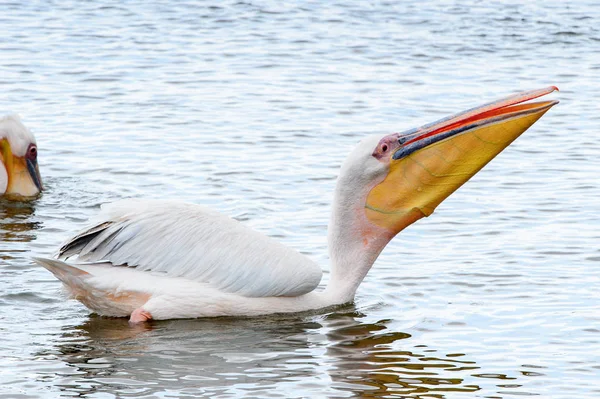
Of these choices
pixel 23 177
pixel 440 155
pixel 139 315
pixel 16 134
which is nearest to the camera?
→ pixel 139 315

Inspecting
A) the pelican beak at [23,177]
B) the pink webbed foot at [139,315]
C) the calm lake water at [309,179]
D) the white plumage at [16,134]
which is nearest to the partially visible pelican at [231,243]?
the pink webbed foot at [139,315]

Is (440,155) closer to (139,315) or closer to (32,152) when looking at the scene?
(139,315)

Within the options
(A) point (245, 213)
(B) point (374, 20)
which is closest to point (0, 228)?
(A) point (245, 213)

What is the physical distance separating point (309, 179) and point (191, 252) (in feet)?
9.17

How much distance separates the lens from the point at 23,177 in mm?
8086

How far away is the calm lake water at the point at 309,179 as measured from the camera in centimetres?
507

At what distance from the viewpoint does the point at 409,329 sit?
18.5 feet

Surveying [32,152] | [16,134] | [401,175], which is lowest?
[32,152]

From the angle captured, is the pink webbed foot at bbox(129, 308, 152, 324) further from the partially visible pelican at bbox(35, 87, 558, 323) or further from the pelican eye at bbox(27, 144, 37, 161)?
the pelican eye at bbox(27, 144, 37, 161)

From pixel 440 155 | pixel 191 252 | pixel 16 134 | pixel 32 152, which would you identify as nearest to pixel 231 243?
pixel 191 252

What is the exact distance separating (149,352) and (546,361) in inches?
66.1

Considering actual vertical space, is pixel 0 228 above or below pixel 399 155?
below

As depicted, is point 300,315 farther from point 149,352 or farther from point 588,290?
point 588,290

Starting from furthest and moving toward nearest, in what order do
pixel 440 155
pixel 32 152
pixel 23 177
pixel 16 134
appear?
pixel 16 134 < pixel 32 152 < pixel 23 177 < pixel 440 155
